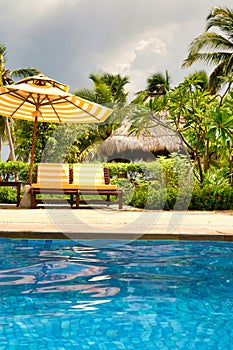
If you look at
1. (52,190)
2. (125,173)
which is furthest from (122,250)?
(125,173)

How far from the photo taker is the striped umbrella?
10195 mm

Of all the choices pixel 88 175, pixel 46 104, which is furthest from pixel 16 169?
pixel 46 104

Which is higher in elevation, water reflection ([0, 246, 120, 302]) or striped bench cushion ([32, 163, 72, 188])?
striped bench cushion ([32, 163, 72, 188])

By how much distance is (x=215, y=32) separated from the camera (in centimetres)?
2419

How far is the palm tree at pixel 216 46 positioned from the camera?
941 inches

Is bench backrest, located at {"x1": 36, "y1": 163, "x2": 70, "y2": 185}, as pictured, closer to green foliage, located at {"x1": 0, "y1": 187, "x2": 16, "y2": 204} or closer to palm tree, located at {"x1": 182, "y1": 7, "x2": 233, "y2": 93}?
green foliage, located at {"x1": 0, "y1": 187, "x2": 16, "y2": 204}

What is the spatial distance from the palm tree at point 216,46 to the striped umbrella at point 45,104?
1431 centimetres

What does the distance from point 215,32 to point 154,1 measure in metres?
8.47

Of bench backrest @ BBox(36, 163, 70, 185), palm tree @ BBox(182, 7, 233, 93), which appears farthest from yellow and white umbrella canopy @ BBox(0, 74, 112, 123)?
palm tree @ BBox(182, 7, 233, 93)

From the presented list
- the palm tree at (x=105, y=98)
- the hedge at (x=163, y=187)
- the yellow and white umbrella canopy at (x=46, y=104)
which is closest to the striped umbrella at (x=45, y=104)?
the yellow and white umbrella canopy at (x=46, y=104)

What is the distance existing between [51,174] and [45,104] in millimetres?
1737

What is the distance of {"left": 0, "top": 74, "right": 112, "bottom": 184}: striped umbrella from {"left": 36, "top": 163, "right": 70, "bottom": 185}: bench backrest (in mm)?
277

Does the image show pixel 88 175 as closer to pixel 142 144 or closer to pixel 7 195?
pixel 7 195

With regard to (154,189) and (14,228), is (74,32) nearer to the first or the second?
(154,189)
